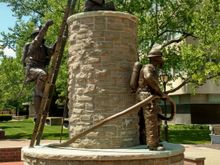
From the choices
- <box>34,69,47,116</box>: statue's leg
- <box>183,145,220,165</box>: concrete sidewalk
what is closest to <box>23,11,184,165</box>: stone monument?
<box>34,69,47,116</box>: statue's leg

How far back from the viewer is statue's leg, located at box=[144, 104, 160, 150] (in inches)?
321

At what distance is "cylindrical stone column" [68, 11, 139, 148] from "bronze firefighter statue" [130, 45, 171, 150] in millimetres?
390

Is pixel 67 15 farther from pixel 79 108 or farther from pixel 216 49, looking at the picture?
pixel 216 49

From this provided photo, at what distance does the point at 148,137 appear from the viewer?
8.24 m

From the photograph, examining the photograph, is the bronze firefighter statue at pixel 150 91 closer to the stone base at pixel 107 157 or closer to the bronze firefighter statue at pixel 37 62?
the stone base at pixel 107 157

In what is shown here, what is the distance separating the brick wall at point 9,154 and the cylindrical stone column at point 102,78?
4644 millimetres

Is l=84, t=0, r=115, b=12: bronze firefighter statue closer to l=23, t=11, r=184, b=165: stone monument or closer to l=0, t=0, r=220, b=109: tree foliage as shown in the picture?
l=23, t=11, r=184, b=165: stone monument

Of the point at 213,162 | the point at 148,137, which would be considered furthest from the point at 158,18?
the point at 148,137

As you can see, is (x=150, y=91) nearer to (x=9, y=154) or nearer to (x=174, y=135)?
(x=9, y=154)

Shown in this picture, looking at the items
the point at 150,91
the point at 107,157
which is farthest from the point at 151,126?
the point at 107,157

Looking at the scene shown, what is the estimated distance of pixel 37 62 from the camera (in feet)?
32.0

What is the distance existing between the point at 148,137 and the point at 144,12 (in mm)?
16560

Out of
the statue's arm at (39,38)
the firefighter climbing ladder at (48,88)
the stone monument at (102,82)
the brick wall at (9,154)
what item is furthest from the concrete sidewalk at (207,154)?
the statue's arm at (39,38)

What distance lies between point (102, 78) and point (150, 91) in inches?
43.5
